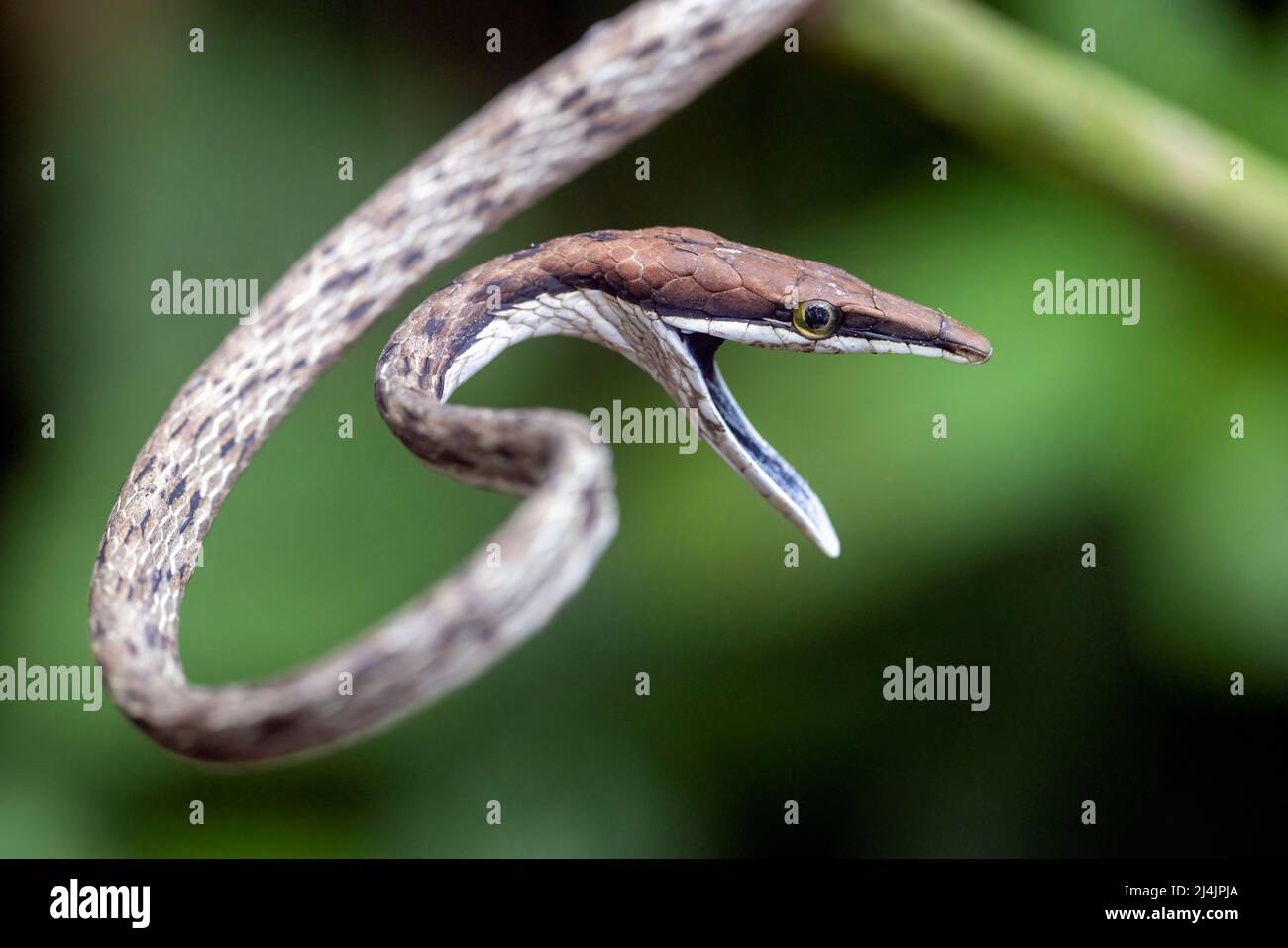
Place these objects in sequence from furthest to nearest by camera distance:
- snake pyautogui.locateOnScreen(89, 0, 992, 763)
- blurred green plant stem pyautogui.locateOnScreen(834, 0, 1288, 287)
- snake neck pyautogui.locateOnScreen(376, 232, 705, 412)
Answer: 1. blurred green plant stem pyautogui.locateOnScreen(834, 0, 1288, 287)
2. snake neck pyautogui.locateOnScreen(376, 232, 705, 412)
3. snake pyautogui.locateOnScreen(89, 0, 992, 763)

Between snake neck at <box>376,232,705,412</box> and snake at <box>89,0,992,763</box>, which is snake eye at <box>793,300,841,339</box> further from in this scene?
snake neck at <box>376,232,705,412</box>

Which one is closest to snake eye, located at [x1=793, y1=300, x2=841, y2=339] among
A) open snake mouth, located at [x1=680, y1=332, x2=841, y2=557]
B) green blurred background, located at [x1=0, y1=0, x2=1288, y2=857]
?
open snake mouth, located at [x1=680, y1=332, x2=841, y2=557]

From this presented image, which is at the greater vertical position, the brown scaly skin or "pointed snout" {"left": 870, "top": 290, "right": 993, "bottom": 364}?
the brown scaly skin

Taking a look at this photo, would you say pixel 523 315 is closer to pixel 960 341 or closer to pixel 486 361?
pixel 486 361

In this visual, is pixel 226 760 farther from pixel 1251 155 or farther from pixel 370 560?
pixel 1251 155

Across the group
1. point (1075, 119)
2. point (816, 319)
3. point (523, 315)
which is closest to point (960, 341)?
point (816, 319)

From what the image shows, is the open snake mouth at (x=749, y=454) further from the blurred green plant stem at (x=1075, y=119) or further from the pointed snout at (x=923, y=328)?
the blurred green plant stem at (x=1075, y=119)
